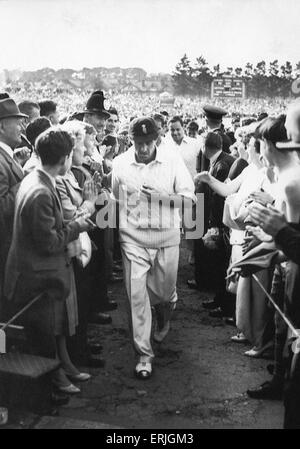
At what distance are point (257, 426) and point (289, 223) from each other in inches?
61.8

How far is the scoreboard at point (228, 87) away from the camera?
1408 cm

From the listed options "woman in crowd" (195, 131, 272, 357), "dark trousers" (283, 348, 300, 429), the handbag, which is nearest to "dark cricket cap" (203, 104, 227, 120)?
"woman in crowd" (195, 131, 272, 357)

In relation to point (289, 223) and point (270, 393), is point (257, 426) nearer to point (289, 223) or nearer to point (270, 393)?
point (270, 393)

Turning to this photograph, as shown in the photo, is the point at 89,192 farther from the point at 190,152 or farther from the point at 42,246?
the point at 190,152

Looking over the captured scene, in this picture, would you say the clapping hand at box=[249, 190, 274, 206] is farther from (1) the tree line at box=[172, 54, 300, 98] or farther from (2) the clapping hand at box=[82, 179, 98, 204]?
(1) the tree line at box=[172, 54, 300, 98]

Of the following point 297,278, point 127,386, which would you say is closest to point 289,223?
point 297,278

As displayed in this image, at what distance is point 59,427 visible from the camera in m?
3.72

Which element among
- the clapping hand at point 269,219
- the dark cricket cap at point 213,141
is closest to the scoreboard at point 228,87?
the dark cricket cap at point 213,141

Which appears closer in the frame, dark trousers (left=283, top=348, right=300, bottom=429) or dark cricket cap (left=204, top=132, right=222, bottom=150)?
dark trousers (left=283, top=348, right=300, bottom=429)

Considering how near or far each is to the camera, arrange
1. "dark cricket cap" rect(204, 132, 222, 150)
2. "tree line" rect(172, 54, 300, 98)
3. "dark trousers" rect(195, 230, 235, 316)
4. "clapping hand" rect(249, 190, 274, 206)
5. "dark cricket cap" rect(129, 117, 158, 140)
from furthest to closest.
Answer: "tree line" rect(172, 54, 300, 98)
"dark cricket cap" rect(204, 132, 222, 150)
"dark trousers" rect(195, 230, 235, 316)
"dark cricket cap" rect(129, 117, 158, 140)
"clapping hand" rect(249, 190, 274, 206)

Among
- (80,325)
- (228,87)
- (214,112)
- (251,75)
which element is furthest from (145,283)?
(228,87)

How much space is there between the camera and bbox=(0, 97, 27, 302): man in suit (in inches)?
173

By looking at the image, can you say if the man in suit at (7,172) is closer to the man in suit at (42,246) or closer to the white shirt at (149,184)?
the man in suit at (42,246)

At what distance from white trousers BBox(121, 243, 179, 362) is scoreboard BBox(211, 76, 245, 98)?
31.4ft
